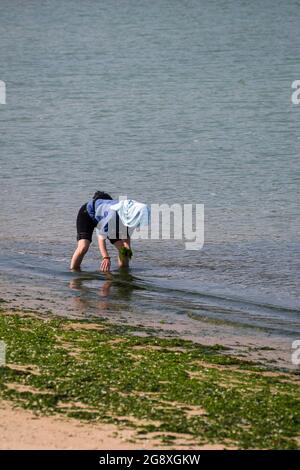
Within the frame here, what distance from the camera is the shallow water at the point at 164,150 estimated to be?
1705 centimetres

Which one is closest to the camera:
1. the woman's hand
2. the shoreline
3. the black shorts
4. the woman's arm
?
the shoreline

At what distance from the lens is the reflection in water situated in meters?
15.6

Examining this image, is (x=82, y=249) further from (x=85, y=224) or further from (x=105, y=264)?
(x=105, y=264)

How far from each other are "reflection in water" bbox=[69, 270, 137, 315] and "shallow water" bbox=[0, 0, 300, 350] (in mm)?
46

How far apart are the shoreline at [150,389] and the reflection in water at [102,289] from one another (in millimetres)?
2034

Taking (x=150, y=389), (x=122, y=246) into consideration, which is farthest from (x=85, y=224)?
(x=150, y=389)

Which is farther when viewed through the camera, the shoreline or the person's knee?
the person's knee

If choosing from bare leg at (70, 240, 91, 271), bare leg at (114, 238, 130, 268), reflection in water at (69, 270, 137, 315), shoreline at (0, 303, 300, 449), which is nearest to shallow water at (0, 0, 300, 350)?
reflection in water at (69, 270, 137, 315)

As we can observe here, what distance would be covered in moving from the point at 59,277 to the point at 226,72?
863 inches

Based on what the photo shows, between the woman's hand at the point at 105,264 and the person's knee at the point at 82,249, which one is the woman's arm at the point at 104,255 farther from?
the person's knee at the point at 82,249

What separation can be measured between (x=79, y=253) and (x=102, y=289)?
1.18 m

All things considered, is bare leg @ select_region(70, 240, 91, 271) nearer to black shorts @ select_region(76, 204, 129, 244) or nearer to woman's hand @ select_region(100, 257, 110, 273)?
black shorts @ select_region(76, 204, 129, 244)

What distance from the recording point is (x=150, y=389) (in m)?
11.0
